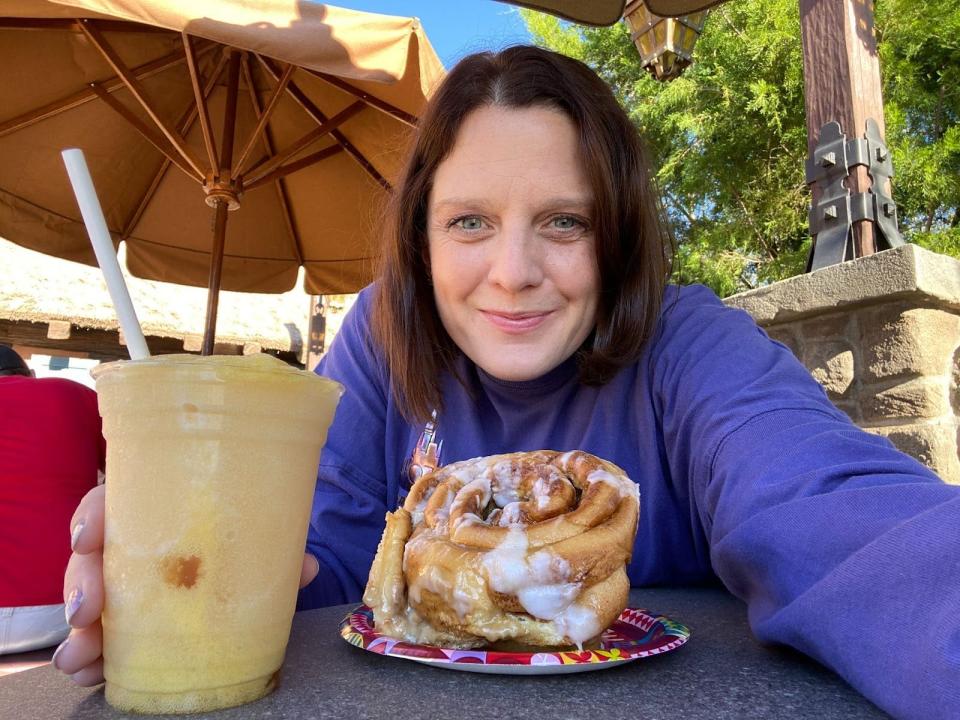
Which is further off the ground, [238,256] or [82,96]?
[82,96]

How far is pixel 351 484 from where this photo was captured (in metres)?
1.51

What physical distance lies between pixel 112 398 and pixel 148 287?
9399mm

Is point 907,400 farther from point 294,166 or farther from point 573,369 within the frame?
point 294,166

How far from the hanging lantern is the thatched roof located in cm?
625

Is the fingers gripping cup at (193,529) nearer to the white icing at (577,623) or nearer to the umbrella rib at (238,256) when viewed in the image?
the white icing at (577,623)

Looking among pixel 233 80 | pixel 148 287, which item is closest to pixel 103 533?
pixel 233 80

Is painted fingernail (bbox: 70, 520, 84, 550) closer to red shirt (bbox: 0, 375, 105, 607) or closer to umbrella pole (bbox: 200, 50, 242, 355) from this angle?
red shirt (bbox: 0, 375, 105, 607)

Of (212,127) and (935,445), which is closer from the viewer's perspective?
(935,445)

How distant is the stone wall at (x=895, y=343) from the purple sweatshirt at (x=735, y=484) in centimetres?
205

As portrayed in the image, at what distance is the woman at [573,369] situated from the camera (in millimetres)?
849

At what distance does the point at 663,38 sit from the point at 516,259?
2731 millimetres

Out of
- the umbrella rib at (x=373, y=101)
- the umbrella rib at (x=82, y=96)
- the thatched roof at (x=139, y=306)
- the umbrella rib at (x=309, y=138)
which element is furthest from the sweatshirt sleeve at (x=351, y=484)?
the thatched roof at (x=139, y=306)

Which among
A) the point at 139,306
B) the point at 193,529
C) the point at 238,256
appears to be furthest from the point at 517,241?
the point at 139,306

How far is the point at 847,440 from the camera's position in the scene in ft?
2.85
